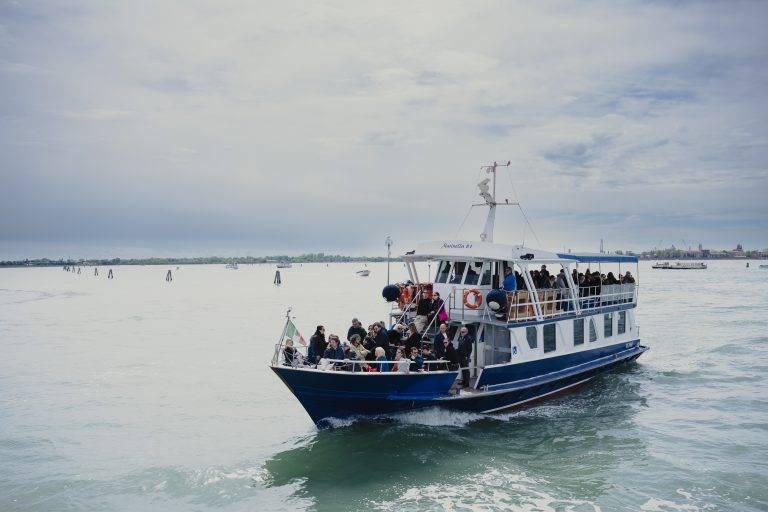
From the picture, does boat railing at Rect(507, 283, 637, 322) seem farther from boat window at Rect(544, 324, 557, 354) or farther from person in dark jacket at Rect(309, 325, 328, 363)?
person in dark jacket at Rect(309, 325, 328, 363)

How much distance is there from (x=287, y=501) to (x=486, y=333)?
8.30m

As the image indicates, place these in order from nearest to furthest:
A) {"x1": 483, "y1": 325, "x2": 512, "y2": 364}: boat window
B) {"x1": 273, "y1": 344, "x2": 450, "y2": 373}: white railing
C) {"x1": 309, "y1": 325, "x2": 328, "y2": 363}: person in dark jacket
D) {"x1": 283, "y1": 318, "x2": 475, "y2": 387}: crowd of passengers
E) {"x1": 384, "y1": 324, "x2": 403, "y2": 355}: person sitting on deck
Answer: {"x1": 273, "y1": 344, "x2": 450, "y2": 373}: white railing
{"x1": 283, "y1": 318, "x2": 475, "y2": 387}: crowd of passengers
{"x1": 309, "y1": 325, "x2": 328, "y2": 363}: person in dark jacket
{"x1": 384, "y1": 324, "x2": 403, "y2": 355}: person sitting on deck
{"x1": 483, "y1": 325, "x2": 512, "y2": 364}: boat window

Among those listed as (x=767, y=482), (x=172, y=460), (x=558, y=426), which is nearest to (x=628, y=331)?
(x=558, y=426)

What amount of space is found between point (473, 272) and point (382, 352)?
539 centimetres

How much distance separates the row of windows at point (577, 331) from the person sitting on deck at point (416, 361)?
4614mm

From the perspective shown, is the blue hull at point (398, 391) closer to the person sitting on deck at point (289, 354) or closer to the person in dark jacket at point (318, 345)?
the person sitting on deck at point (289, 354)

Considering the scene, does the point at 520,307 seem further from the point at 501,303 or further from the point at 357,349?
the point at 357,349

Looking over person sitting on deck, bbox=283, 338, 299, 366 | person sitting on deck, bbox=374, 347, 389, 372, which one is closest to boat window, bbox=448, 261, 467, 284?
person sitting on deck, bbox=374, 347, 389, 372

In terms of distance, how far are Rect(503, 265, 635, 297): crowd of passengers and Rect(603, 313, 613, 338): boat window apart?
1.04 metres

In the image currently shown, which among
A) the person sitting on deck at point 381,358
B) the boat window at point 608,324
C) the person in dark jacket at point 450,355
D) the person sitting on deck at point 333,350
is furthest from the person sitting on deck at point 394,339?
the boat window at point 608,324

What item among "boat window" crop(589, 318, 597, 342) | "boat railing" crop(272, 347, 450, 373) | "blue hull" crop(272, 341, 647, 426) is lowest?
"blue hull" crop(272, 341, 647, 426)

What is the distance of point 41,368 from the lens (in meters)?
27.9

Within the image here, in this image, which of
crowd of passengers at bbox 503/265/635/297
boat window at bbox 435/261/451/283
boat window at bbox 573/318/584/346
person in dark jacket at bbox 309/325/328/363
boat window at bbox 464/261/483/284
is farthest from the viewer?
boat window at bbox 573/318/584/346

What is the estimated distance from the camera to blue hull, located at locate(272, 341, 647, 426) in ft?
49.8
